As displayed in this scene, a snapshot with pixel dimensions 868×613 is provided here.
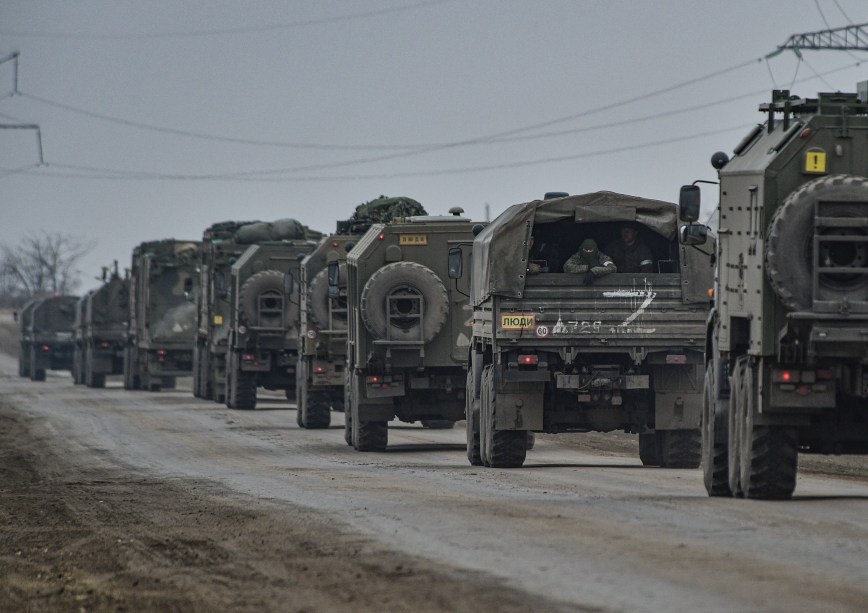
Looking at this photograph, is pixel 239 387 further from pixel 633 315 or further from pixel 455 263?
pixel 633 315

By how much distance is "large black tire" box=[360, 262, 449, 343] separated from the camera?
79.2 feet

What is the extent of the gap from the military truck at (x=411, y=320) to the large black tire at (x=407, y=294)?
0.04ft

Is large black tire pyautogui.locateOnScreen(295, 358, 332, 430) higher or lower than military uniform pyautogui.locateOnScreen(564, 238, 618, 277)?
lower

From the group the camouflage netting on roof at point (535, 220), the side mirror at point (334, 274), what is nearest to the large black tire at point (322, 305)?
the side mirror at point (334, 274)

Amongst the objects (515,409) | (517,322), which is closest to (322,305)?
(515,409)

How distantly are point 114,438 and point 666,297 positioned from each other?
12.0 metres

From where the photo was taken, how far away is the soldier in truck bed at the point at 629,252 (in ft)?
68.0

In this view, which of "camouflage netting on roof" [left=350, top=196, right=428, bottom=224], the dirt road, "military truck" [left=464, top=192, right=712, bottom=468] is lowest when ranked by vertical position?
the dirt road

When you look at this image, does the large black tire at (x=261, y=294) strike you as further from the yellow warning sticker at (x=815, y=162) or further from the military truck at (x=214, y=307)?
the yellow warning sticker at (x=815, y=162)

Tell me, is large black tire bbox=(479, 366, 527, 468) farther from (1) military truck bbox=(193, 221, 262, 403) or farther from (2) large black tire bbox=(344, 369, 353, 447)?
(1) military truck bbox=(193, 221, 262, 403)

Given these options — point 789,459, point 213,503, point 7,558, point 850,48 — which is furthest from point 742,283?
point 850,48

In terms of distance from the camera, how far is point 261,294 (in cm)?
3709

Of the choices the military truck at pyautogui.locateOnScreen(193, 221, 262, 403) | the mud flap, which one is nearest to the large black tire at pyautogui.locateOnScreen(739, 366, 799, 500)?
the mud flap

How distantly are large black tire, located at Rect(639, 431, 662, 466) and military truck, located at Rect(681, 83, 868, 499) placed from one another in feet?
21.2
